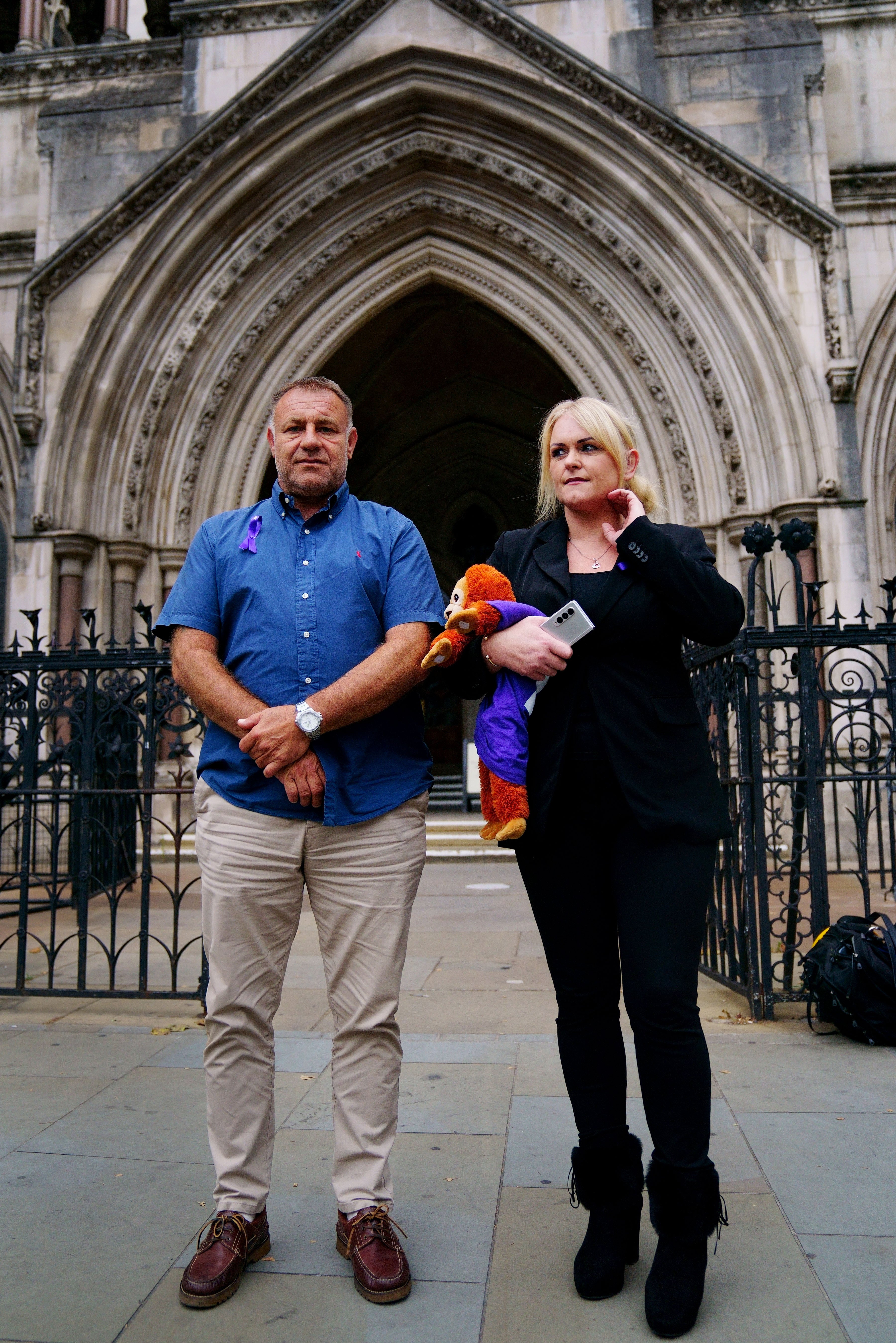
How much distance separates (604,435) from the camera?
2.48 meters

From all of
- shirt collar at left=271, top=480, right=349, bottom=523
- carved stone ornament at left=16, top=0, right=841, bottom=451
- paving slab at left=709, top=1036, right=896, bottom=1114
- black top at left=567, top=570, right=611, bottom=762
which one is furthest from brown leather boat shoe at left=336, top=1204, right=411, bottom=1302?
carved stone ornament at left=16, top=0, right=841, bottom=451

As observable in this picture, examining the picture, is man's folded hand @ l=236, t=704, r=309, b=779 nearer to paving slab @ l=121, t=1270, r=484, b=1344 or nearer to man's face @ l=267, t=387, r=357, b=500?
man's face @ l=267, t=387, r=357, b=500

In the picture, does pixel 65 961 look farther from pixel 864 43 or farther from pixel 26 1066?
pixel 864 43

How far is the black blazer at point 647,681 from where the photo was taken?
2.32 meters

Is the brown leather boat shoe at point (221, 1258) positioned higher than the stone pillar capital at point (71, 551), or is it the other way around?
the stone pillar capital at point (71, 551)

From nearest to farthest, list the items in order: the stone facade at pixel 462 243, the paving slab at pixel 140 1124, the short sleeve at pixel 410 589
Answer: the short sleeve at pixel 410 589
the paving slab at pixel 140 1124
the stone facade at pixel 462 243

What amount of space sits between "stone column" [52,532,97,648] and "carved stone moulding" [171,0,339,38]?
6119 mm

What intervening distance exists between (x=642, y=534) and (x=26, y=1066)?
3.44 metres

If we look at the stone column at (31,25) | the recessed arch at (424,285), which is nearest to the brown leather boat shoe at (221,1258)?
the recessed arch at (424,285)

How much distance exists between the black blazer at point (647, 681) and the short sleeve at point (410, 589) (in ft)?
0.69

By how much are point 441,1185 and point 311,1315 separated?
0.77 metres

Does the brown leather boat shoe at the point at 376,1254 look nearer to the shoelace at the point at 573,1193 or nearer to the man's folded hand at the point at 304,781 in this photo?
the shoelace at the point at 573,1193

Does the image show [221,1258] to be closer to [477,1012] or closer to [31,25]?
[477,1012]

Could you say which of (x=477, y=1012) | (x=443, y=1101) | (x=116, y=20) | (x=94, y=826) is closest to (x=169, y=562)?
(x=94, y=826)
